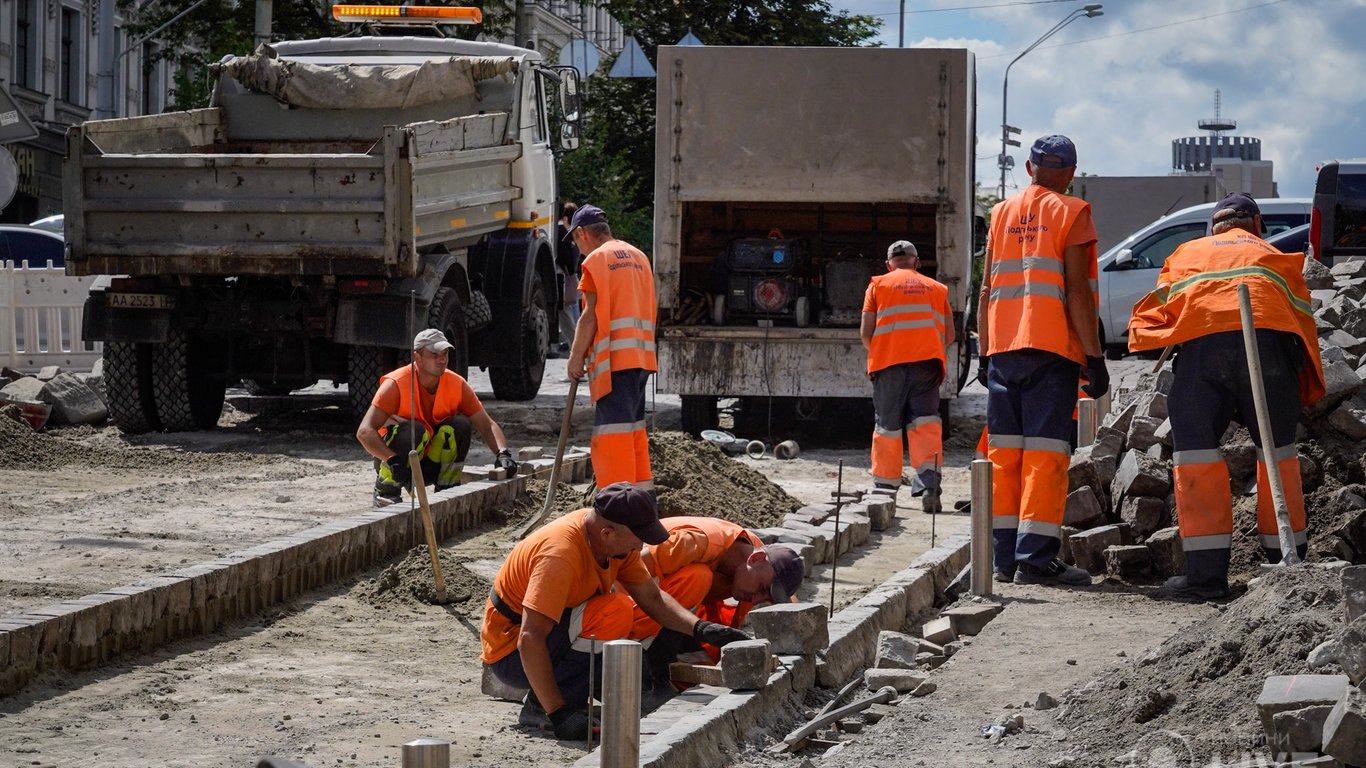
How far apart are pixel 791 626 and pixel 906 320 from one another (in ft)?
16.2

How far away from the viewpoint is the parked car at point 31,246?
69.3 ft

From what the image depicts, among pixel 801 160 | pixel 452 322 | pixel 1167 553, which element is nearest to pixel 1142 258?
pixel 801 160

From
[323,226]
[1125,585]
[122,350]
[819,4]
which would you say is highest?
[819,4]

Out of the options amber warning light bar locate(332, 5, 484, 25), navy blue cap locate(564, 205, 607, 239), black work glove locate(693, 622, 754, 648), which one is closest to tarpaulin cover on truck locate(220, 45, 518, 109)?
amber warning light bar locate(332, 5, 484, 25)

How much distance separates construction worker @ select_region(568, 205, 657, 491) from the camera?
8.44 m

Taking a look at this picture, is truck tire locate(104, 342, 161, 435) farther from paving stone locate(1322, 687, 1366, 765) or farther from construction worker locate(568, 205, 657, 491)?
paving stone locate(1322, 687, 1366, 765)

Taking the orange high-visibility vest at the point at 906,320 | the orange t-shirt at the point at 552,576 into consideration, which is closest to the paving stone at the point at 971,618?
the orange t-shirt at the point at 552,576

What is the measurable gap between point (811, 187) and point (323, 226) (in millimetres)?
3493

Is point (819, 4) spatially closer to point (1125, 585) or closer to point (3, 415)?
point (3, 415)

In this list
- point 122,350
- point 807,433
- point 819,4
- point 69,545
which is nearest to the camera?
point 69,545

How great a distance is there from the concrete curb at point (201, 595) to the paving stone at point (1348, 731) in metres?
3.95

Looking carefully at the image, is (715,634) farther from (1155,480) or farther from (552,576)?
(1155,480)

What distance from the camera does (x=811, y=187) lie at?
12758 millimetres

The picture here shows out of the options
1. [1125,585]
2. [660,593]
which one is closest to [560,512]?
[1125,585]
